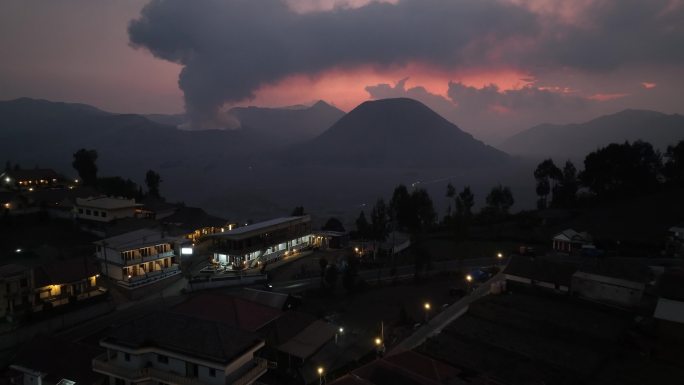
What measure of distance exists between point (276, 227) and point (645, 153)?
44.5 m

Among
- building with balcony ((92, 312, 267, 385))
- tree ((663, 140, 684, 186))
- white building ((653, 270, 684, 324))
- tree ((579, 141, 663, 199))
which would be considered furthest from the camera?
tree ((663, 140, 684, 186))

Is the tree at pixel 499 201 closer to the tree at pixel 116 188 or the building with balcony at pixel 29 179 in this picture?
A: the tree at pixel 116 188

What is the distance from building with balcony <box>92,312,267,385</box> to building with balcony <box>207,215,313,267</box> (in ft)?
53.0

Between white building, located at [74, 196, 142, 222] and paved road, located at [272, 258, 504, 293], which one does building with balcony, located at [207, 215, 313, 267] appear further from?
white building, located at [74, 196, 142, 222]

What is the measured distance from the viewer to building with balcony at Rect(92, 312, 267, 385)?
1449 cm

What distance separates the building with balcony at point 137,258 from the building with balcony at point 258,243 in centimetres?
342

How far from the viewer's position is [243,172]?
152 metres

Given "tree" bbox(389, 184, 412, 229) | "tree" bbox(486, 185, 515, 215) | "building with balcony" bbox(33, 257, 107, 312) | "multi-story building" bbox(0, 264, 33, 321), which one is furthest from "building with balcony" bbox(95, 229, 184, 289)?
"tree" bbox(486, 185, 515, 215)

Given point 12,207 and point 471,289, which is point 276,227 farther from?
point 12,207

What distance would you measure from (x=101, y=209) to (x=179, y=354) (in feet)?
89.4

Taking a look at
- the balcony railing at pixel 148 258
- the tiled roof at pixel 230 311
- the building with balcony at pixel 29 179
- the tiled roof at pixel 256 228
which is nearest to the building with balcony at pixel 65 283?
the balcony railing at pixel 148 258

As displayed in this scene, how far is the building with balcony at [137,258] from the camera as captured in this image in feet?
93.1

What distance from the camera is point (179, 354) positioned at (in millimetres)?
14711

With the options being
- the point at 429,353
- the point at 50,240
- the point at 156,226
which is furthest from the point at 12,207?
the point at 429,353
